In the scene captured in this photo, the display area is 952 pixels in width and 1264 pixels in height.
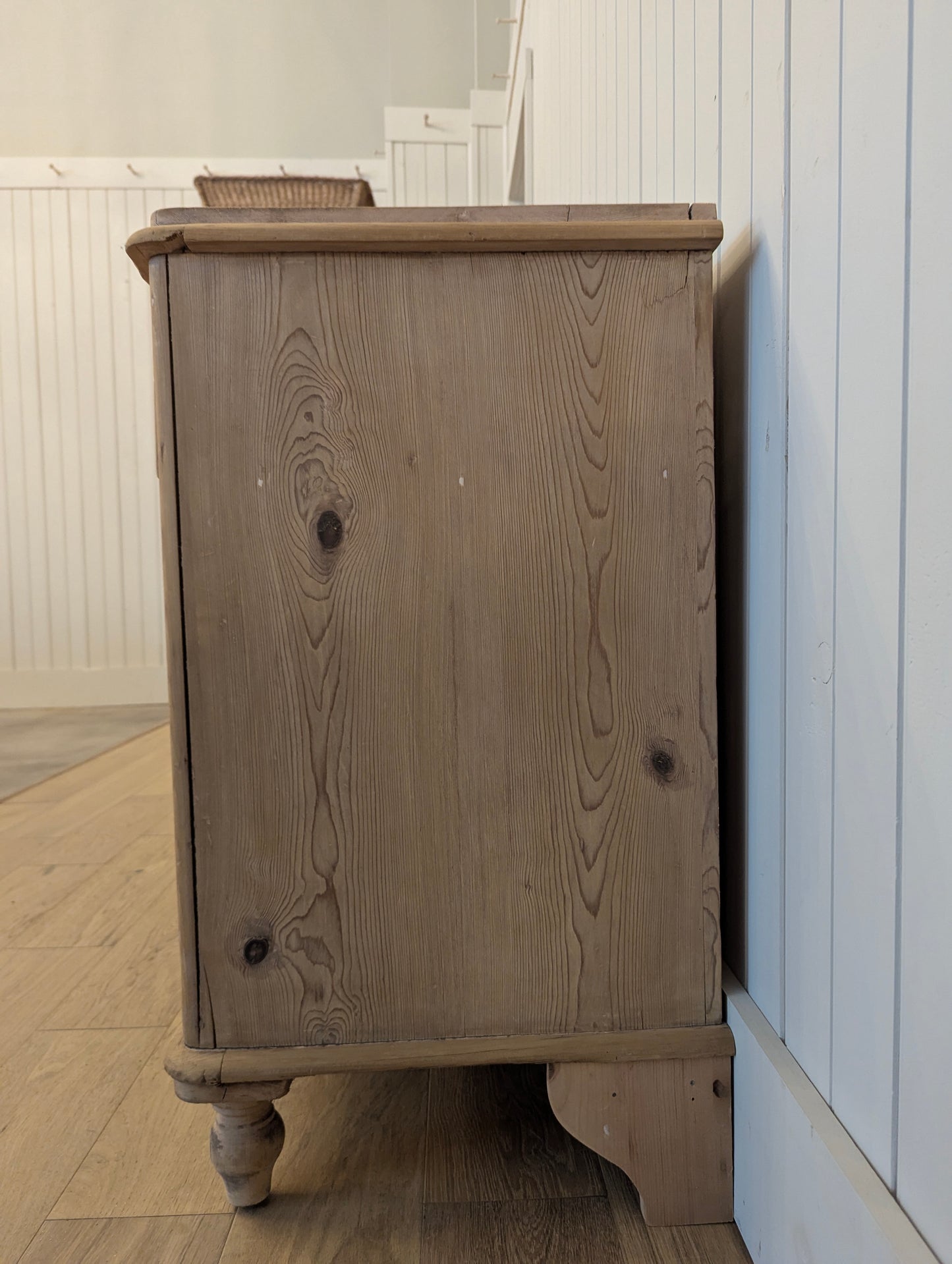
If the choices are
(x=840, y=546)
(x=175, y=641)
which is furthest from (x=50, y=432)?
(x=840, y=546)

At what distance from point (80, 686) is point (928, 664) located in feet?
13.4

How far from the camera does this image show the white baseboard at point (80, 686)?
13.1ft

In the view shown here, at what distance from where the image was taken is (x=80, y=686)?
400 cm

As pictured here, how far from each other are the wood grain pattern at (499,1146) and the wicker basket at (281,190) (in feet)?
7.85

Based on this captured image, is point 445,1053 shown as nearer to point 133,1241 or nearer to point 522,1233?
point 522,1233

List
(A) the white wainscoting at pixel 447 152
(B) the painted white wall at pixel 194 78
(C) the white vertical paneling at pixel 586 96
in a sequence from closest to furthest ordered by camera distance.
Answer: (C) the white vertical paneling at pixel 586 96, (A) the white wainscoting at pixel 447 152, (B) the painted white wall at pixel 194 78

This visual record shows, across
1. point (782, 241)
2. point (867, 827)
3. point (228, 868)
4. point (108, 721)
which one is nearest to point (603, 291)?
point (782, 241)

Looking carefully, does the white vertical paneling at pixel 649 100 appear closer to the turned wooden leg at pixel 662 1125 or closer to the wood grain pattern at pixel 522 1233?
the turned wooden leg at pixel 662 1125

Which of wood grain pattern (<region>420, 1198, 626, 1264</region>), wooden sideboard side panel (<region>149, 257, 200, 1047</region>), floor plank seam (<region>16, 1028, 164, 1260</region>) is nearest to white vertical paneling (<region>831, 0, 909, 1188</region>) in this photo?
wood grain pattern (<region>420, 1198, 626, 1264</region>)

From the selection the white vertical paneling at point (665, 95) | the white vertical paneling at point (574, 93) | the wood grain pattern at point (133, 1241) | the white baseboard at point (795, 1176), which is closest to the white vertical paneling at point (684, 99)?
the white vertical paneling at point (665, 95)

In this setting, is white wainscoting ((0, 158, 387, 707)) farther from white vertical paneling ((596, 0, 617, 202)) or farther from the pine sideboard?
the pine sideboard

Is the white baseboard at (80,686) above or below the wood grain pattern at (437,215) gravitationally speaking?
below

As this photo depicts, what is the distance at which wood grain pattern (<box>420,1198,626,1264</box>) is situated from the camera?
2.29 ft

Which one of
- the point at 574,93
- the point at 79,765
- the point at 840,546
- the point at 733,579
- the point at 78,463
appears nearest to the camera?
the point at 840,546
